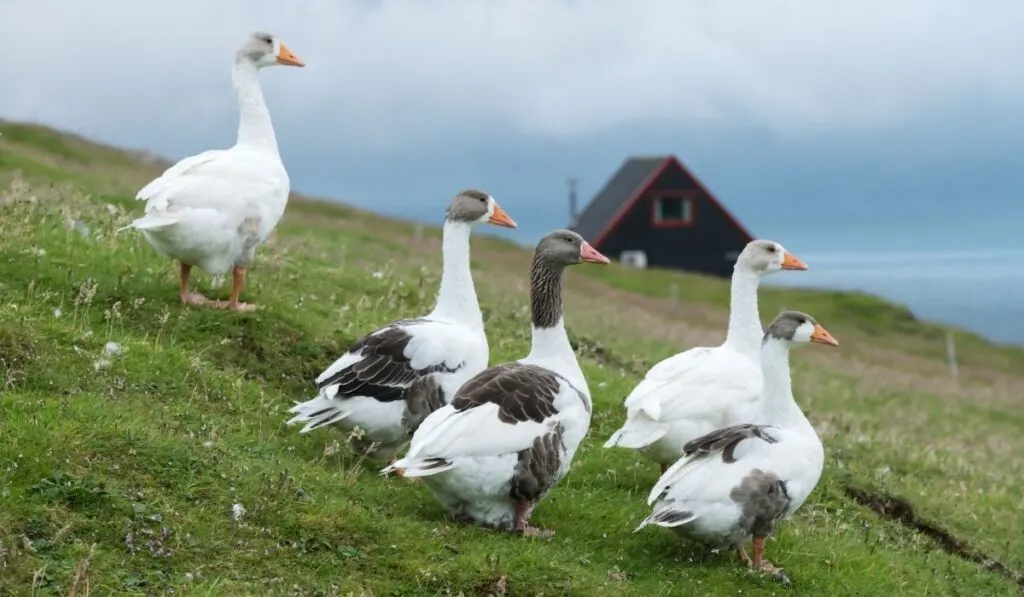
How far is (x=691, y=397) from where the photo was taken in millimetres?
10789

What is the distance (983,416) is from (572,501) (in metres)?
21.8

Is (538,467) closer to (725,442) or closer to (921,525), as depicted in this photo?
(725,442)

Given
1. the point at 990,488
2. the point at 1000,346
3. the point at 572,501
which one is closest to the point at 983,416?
the point at 990,488

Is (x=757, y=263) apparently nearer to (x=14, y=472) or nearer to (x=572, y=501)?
(x=572, y=501)

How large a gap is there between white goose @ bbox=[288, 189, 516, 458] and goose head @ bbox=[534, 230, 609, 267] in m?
1.09

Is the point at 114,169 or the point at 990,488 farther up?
the point at 114,169

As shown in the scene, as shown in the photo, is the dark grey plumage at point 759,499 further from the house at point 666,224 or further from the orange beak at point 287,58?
the house at point 666,224

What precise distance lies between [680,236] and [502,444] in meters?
62.6

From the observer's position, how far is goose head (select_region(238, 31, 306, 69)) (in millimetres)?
13719

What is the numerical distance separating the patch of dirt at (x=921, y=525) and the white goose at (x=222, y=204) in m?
7.19

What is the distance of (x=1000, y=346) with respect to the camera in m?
59.6

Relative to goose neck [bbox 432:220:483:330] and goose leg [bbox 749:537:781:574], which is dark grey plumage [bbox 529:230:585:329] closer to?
goose neck [bbox 432:220:483:330]

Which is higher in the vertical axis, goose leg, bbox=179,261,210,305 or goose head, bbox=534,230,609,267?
goose head, bbox=534,230,609,267

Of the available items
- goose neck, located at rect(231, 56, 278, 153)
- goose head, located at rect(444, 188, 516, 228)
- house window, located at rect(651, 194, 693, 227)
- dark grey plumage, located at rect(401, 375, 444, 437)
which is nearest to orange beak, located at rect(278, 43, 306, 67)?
goose neck, located at rect(231, 56, 278, 153)
